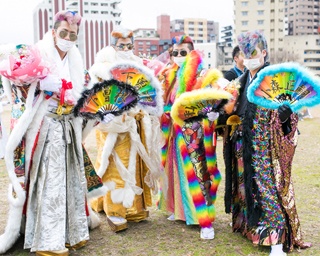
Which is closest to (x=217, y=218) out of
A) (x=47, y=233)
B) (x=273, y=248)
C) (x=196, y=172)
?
(x=196, y=172)

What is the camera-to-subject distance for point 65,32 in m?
3.58

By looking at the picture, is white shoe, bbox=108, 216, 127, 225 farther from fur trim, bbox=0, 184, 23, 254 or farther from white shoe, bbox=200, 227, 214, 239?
fur trim, bbox=0, 184, 23, 254

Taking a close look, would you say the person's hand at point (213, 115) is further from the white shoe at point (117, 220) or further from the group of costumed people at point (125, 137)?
the white shoe at point (117, 220)

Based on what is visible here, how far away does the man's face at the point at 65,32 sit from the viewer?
11.7ft

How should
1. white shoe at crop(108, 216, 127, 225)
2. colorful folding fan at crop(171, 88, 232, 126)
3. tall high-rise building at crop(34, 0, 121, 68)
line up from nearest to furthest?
colorful folding fan at crop(171, 88, 232, 126), white shoe at crop(108, 216, 127, 225), tall high-rise building at crop(34, 0, 121, 68)

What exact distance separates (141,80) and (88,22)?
52.4 m

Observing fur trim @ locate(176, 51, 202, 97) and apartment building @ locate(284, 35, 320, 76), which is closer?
fur trim @ locate(176, 51, 202, 97)

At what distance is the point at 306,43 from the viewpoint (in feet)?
230

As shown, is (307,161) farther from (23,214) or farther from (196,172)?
(23,214)

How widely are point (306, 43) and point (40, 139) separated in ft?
237

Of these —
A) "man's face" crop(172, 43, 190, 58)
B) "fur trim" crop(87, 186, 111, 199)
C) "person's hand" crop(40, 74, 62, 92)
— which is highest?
"man's face" crop(172, 43, 190, 58)

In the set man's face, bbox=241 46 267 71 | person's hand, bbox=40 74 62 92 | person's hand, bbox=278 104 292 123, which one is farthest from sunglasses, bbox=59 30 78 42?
person's hand, bbox=278 104 292 123

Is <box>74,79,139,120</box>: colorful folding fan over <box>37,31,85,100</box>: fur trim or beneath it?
beneath

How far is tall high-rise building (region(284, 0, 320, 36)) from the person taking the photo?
93750 millimetres
